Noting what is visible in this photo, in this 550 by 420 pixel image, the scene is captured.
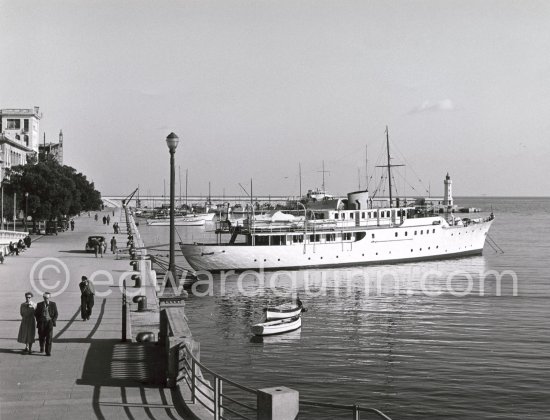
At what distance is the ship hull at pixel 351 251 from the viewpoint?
196 feet

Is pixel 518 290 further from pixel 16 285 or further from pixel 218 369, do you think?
pixel 16 285

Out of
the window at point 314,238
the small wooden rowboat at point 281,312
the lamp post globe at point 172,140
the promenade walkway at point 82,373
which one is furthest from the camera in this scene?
the window at point 314,238

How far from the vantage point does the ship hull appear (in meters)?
59.7

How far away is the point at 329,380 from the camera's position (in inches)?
941

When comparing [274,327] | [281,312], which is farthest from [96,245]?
[274,327]

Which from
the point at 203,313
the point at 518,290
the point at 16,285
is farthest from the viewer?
the point at 518,290

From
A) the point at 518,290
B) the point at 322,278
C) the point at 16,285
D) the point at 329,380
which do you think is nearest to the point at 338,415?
the point at 329,380

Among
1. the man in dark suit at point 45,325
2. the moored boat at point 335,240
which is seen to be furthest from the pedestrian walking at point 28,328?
the moored boat at point 335,240

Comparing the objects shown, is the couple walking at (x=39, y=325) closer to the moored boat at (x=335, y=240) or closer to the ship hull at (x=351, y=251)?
the moored boat at (x=335, y=240)

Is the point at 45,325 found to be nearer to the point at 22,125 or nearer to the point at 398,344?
the point at 398,344

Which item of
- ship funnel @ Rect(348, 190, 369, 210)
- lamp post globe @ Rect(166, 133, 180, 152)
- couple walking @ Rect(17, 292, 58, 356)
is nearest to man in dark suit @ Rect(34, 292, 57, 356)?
couple walking @ Rect(17, 292, 58, 356)

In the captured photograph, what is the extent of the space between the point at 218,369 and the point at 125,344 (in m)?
7.99

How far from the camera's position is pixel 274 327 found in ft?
103

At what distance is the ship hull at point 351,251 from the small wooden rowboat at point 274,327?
27456mm
